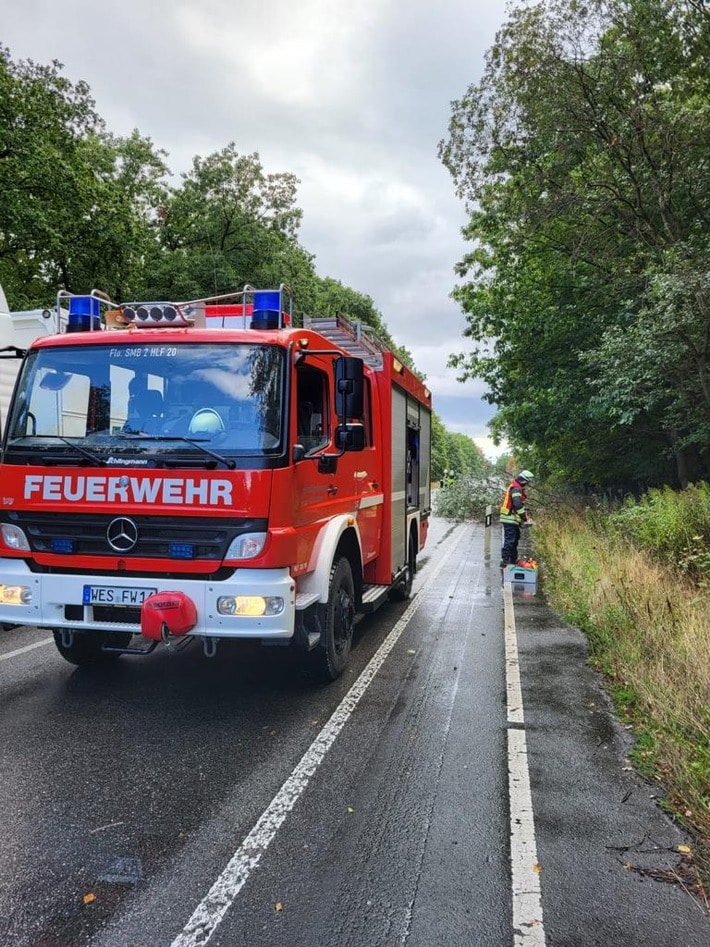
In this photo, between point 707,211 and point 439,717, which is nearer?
point 439,717

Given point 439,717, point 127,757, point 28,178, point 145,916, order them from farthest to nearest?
point 28,178 → point 439,717 → point 127,757 → point 145,916

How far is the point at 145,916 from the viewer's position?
8.08ft

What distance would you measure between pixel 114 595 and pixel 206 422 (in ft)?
4.34

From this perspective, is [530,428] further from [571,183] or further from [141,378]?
[141,378]

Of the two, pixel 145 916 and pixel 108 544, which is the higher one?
pixel 108 544

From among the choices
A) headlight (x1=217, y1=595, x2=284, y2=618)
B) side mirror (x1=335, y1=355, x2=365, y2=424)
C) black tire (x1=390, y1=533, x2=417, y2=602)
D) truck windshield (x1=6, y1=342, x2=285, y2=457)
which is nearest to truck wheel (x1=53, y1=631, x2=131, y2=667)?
headlight (x1=217, y1=595, x2=284, y2=618)

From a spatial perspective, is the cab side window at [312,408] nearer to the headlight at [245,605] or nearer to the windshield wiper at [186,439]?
the windshield wiper at [186,439]

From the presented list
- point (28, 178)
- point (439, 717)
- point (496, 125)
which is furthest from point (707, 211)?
point (28, 178)

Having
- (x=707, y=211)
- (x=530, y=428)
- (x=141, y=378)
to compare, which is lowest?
(x=141, y=378)

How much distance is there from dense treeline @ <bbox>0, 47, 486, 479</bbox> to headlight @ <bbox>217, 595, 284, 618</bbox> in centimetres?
866

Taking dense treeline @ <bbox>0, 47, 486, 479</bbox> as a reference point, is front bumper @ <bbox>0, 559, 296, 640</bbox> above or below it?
below

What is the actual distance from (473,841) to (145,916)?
1548mm

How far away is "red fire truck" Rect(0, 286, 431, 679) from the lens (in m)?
3.97

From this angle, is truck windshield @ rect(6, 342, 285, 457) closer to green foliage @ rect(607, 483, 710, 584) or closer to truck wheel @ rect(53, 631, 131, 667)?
truck wheel @ rect(53, 631, 131, 667)
